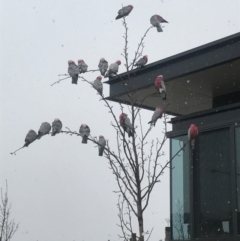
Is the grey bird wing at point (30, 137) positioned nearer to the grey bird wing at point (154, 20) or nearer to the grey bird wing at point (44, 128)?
the grey bird wing at point (44, 128)

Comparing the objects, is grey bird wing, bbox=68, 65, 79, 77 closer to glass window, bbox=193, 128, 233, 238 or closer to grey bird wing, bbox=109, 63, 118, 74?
grey bird wing, bbox=109, 63, 118, 74

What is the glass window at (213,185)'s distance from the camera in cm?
873

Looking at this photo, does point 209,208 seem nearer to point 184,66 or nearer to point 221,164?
point 221,164

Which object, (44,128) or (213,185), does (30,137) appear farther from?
(213,185)

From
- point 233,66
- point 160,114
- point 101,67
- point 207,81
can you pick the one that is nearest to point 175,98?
point 207,81

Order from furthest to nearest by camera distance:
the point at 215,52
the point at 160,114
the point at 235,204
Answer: the point at 215,52 → the point at 235,204 → the point at 160,114

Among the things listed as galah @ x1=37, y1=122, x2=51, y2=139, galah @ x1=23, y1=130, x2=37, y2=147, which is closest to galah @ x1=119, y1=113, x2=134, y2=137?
galah @ x1=37, y1=122, x2=51, y2=139

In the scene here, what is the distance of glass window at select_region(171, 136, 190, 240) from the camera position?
9391 millimetres

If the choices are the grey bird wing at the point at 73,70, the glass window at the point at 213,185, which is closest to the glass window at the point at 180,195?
the glass window at the point at 213,185

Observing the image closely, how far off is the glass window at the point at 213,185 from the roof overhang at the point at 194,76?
119 cm

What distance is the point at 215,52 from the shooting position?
360 inches

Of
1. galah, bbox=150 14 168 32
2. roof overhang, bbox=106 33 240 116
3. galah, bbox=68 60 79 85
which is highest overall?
galah, bbox=150 14 168 32

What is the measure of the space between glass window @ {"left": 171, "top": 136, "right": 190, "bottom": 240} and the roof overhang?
1235 mm

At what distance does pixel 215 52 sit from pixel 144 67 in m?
1.69
